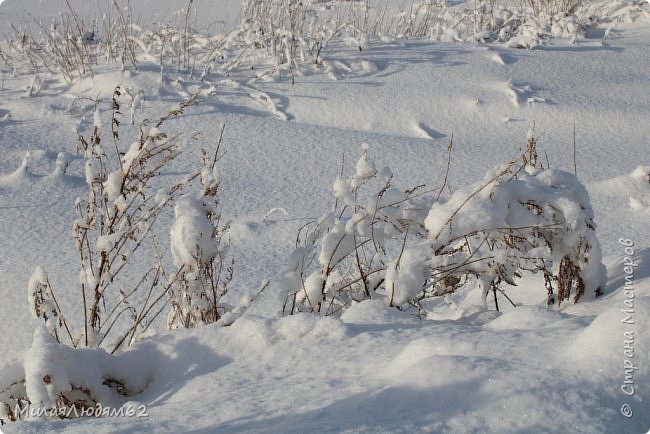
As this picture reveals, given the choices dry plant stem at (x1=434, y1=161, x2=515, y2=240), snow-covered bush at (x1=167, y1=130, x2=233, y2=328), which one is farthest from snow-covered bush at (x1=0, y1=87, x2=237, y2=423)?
dry plant stem at (x1=434, y1=161, x2=515, y2=240)

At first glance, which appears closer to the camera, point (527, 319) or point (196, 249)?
point (527, 319)

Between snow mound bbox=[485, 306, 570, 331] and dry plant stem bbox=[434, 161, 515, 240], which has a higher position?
dry plant stem bbox=[434, 161, 515, 240]

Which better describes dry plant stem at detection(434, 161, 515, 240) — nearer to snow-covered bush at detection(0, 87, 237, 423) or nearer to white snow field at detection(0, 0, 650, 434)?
white snow field at detection(0, 0, 650, 434)

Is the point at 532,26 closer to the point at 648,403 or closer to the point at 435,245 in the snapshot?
the point at 435,245

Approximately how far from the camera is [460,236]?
156 cm

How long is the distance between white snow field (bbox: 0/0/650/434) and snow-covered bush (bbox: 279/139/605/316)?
0.06 metres

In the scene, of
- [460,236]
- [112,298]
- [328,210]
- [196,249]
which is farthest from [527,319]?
[328,210]

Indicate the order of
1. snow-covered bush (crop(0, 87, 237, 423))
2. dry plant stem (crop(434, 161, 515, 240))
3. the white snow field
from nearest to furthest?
the white snow field < snow-covered bush (crop(0, 87, 237, 423)) < dry plant stem (crop(434, 161, 515, 240))

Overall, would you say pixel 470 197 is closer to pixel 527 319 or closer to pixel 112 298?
pixel 527 319

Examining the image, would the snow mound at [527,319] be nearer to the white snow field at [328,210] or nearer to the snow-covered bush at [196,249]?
the white snow field at [328,210]

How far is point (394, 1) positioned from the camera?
807 centimetres

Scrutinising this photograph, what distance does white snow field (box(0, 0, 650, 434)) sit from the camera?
101 cm

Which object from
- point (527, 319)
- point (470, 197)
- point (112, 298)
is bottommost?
point (112, 298)

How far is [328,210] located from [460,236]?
4.04ft
